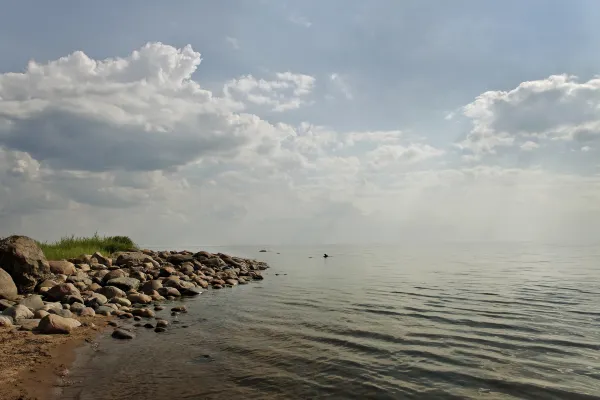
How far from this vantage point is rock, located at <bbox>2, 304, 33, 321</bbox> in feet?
39.9

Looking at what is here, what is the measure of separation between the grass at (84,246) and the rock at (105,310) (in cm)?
1135

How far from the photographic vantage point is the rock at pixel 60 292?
50.5ft

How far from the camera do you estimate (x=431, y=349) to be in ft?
34.4

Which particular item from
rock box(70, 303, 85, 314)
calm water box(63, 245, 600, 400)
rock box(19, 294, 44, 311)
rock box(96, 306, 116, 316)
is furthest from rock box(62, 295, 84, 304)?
calm water box(63, 245, 600, 400)

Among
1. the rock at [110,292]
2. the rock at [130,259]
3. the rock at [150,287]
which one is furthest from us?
the rock at [130,259]

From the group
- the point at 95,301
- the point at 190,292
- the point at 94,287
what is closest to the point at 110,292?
the point at 94,287

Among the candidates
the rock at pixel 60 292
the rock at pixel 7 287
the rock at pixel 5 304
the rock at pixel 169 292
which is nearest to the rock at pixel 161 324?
the rock at pixel 60 292

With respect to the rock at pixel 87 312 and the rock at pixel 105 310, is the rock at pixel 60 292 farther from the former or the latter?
the rock at pixel 87 312

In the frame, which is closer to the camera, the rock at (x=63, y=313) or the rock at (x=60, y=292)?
the rock at (x=63, y=313)

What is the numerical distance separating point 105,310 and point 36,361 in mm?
6344

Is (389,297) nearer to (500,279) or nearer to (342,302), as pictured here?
(342,302)

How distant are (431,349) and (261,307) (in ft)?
29.6

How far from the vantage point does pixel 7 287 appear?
48.5 ft

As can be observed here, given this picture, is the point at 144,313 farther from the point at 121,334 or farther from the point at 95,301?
the point at 121,334
